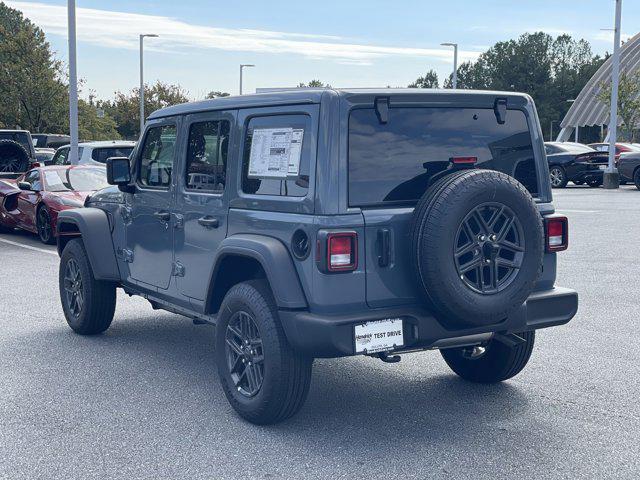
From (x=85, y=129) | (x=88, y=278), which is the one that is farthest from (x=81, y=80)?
(x=88, y=278)

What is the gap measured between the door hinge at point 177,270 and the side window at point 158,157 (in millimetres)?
575

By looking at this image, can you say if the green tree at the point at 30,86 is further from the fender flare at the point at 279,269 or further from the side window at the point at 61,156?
the fender flare at the point at 279,269

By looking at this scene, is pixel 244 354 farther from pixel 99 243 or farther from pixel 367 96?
pixel 99 243

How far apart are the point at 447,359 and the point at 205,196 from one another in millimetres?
1991

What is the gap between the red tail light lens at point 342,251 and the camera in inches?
181

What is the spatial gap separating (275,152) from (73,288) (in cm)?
332

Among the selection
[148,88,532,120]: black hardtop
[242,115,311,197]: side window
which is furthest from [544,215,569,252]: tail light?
[242,115,311,197]: side window

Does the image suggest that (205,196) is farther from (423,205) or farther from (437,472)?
(437,472)

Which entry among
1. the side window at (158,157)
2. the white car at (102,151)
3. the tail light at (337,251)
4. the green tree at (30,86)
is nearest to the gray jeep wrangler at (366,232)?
the tail light at (337,251)

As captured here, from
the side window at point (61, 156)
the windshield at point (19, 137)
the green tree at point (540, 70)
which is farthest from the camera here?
the green tree at point (540, 70)

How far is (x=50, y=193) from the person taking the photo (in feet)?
47.8

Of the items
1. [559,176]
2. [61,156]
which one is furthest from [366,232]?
[559,176]

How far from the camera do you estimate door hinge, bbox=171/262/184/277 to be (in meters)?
6.06

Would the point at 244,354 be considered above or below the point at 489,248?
below
